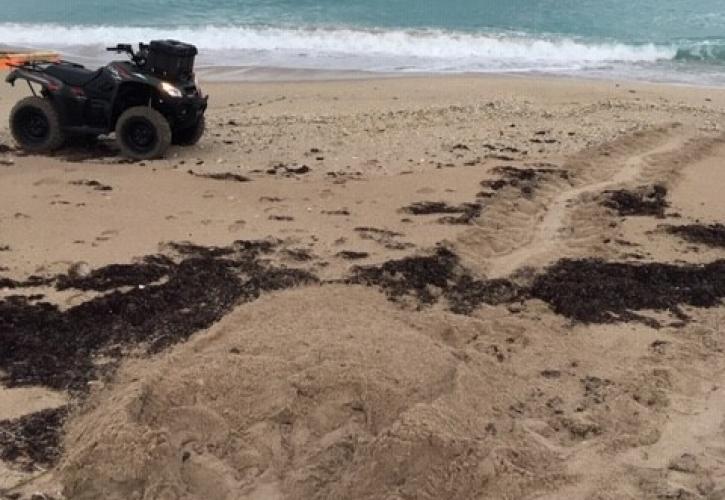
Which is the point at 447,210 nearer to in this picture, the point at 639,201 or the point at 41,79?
the point at 639,201

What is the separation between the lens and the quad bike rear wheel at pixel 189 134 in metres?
7.84

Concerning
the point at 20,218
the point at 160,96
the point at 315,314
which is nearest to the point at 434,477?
the point at 315,314

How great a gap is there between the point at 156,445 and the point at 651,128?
746 cm

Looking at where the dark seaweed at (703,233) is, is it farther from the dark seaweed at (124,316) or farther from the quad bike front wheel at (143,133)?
the quad bike front wheel at (143,133)

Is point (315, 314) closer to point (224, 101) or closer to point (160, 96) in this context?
point (160, 96)

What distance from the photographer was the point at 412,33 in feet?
69.9

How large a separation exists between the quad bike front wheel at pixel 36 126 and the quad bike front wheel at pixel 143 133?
0.62 m

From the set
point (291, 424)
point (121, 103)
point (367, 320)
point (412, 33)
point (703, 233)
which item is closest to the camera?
point (291, 424)

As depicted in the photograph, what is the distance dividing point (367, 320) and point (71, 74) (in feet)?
16.4

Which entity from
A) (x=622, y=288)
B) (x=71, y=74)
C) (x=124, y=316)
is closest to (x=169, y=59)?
(x=71, y=74)

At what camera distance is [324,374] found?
3.35 meters

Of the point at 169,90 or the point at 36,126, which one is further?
the point at 36,126

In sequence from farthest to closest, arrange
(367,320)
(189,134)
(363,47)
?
(363,47)
(189,134)
(367,320)

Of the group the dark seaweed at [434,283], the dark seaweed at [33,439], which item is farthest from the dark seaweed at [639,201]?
the dark seaweed at [33,439]
